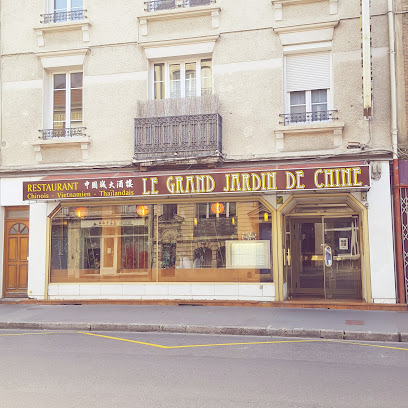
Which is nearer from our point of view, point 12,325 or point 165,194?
→ point 12,325

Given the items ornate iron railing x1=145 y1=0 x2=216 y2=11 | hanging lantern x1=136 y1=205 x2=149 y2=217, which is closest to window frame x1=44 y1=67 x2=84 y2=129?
ornate iron railing x1=145 y1=0 x2=216 y2=11

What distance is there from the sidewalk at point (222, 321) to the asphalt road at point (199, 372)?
46 centimetres

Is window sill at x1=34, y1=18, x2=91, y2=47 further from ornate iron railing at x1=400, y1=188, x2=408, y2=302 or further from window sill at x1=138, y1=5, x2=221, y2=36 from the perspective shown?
ornate iron railing at x1=400, y1=188, x2=408, y2=302

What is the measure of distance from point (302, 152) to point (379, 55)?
9.41ft

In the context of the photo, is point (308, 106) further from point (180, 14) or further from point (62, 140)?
point (62, 140)

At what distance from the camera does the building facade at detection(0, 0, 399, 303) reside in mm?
12266

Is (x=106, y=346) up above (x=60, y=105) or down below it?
below

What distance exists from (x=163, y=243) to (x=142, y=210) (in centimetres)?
103

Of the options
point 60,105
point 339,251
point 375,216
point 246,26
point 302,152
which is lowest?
point 339,251

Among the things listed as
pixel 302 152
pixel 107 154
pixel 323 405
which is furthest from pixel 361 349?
pixel 107 154

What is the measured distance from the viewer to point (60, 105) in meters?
14.5

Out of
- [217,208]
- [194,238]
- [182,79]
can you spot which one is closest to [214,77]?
[182,79]

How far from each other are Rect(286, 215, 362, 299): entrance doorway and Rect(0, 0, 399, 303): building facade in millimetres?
36

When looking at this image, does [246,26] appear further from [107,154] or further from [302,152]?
[107,154]
